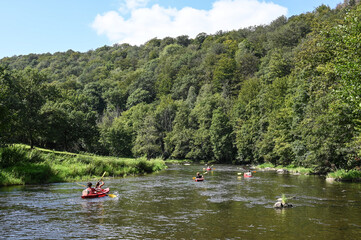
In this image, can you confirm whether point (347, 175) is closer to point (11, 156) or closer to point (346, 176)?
point (346, 176)

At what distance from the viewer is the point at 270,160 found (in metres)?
67.4

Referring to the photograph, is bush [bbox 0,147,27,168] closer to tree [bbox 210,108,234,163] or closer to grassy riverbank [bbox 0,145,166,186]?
grassy riverbank [bbox 0,145,166,186]

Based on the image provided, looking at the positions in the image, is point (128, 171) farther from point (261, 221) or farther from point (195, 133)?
point (195, 133)

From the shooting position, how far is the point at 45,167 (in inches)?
1307

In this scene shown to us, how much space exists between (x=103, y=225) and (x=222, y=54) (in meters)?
123

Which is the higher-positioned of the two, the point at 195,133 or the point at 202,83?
the point at 202,83

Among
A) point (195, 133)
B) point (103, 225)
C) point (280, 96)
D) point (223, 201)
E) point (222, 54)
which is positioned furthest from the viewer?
point (222, 54)

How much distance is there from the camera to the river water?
15.1m

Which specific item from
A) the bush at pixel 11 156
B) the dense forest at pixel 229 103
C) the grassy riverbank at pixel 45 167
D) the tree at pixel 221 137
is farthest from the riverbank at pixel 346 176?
the tree at pixel 221 137

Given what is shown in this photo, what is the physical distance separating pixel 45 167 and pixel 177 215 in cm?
1992

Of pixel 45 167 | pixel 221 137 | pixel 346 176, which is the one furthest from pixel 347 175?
pixel 221 137

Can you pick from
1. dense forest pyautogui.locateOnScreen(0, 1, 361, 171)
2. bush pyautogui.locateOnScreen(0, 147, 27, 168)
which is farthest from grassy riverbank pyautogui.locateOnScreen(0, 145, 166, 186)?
dense forest pyautogui.locateOnScreen(0, 1, 361, 171)

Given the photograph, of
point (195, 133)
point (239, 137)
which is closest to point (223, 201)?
point (239, 137)

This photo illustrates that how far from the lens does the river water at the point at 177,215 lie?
49.6 ft
